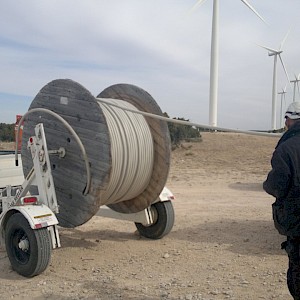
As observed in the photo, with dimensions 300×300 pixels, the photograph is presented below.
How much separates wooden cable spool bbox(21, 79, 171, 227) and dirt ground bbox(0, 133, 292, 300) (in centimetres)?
64

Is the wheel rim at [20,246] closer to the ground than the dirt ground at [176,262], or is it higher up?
higher up

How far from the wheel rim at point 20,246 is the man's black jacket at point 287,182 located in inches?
119

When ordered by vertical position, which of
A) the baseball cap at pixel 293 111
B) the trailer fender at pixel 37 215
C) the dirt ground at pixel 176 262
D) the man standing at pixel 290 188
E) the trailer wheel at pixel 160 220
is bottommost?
the dirt ground at pixel 176 262

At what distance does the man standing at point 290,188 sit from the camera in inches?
126

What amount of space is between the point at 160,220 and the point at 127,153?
146cm

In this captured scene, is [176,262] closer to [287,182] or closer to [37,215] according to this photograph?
[37,215]

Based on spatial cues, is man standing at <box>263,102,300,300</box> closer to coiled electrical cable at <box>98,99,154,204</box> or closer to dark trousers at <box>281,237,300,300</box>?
dark trousers at <box>281,237,300,300</box>

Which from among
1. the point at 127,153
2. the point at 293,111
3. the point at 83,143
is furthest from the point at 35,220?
the point at 293,111

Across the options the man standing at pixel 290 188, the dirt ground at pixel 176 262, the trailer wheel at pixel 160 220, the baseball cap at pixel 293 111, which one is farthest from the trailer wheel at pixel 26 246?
the baseball cap at pixel 293 111

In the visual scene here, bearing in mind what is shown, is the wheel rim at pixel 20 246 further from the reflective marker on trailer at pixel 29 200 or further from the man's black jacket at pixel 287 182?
the man's black jacket at pixel 287 182

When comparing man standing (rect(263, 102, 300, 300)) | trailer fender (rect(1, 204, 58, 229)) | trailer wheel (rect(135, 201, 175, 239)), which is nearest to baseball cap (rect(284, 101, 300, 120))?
man standing (rect(263, 102, 300, 300))

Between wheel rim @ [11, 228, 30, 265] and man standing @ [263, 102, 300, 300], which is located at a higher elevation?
man standing @ [263, 102, 300, 300]

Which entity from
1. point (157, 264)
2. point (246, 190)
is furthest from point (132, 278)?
point (246, 190)

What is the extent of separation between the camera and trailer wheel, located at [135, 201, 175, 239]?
257 inches
